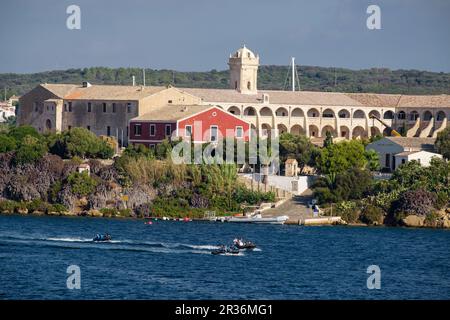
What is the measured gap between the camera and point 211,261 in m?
65.1

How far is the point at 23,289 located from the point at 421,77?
140 m

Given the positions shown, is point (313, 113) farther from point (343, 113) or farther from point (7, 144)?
point (7, 144)

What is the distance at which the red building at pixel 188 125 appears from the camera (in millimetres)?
94188

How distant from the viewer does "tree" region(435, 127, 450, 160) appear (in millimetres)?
94562

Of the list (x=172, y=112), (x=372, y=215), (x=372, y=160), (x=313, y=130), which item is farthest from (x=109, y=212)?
(x=313, y=130)

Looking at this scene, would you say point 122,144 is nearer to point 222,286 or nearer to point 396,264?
point 396,264

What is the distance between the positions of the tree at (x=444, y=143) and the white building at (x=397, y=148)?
0.57 m

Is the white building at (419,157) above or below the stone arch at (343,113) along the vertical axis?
below

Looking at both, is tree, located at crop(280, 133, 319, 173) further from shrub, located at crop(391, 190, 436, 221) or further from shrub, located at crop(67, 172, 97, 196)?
shrub, located at crop(67, 172, 97, 196)

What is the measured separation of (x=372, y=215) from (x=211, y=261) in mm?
20523

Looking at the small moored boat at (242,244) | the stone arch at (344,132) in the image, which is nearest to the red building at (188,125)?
the stone arch at (344,132)

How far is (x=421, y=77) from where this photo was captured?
191375mm

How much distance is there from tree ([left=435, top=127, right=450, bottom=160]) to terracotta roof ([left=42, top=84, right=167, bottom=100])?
1881 centimetres

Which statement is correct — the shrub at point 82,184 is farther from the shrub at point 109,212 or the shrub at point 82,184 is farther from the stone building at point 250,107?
the stone building at point 250,107
